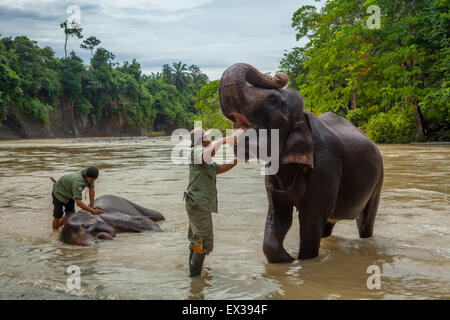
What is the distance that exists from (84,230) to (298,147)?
2.72 metres

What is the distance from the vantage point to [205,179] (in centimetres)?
379

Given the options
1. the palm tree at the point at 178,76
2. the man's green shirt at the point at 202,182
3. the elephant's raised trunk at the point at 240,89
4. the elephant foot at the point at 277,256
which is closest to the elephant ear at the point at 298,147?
the elephant's raised trunk at the point at 240,89

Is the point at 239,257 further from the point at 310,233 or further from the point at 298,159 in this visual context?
the point at 298,159

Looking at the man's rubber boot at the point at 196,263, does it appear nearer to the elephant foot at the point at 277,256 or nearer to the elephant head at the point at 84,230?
the elephant foot at the point at 277,256

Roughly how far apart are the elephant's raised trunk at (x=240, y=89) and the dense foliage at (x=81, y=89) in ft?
132

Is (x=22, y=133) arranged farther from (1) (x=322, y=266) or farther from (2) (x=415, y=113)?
(1) (x=322, y=266)

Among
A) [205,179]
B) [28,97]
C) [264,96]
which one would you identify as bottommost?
[205,179]

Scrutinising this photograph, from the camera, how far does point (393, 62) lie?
23.0 meters

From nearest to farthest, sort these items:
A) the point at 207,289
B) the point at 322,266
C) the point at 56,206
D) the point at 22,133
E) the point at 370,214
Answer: the point at 207,289, the point at 322,266, the point at 370,214, the point at 56,206, the point at 22,133

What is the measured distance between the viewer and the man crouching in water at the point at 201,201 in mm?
3705

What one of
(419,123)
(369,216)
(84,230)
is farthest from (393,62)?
(84,230)

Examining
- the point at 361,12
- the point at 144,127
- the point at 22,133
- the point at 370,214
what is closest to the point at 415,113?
the point at 361,12

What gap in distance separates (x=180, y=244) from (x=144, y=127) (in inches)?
2644

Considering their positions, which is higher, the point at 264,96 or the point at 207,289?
the point at 264,96
